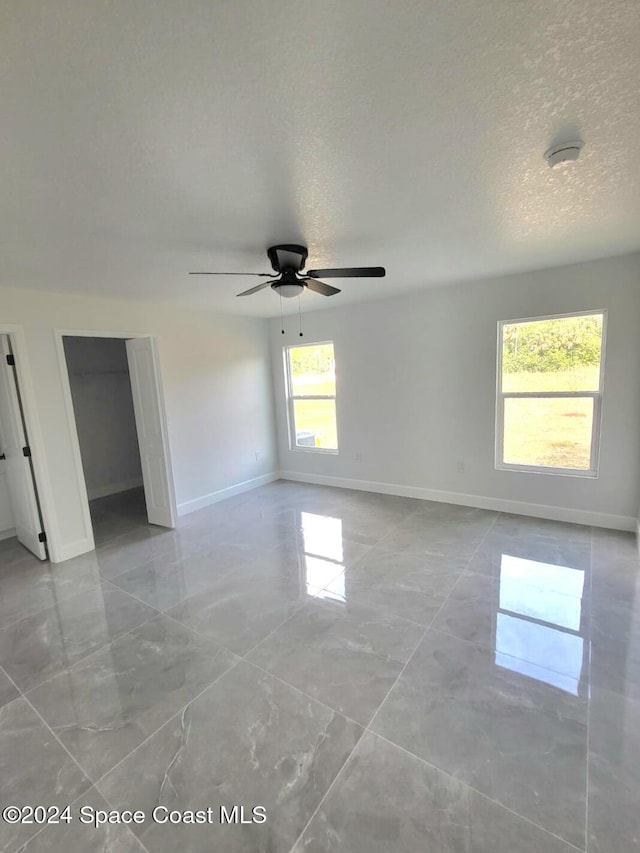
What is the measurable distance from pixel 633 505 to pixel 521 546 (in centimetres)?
120

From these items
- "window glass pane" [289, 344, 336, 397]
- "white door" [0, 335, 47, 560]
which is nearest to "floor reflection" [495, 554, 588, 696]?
"window glass pane" [289, 344, 336, 397]

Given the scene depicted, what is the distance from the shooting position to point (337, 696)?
185cm

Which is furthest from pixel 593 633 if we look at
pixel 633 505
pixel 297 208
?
pixel 297 208

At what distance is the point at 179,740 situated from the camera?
1.66m

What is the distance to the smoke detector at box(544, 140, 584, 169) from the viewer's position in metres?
1.54

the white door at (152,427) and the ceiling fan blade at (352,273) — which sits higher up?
the ceiling fan blade at (352,273)

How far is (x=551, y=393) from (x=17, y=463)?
5409 mm

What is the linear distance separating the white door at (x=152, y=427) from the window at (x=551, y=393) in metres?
3.72

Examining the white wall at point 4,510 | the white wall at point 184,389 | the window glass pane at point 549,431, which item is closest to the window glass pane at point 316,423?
the white wall at point 184,389

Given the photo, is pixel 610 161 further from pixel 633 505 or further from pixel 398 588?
pixel 633 505

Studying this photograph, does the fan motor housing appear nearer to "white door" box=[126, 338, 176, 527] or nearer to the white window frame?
"white door" box=[126, 338, 176, 527]

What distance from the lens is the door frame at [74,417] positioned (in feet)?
11.5

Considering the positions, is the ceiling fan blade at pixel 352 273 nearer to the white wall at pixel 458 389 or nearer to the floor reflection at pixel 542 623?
the white wall at pixel 458 389

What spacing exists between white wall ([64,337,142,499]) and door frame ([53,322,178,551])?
6.38ft
